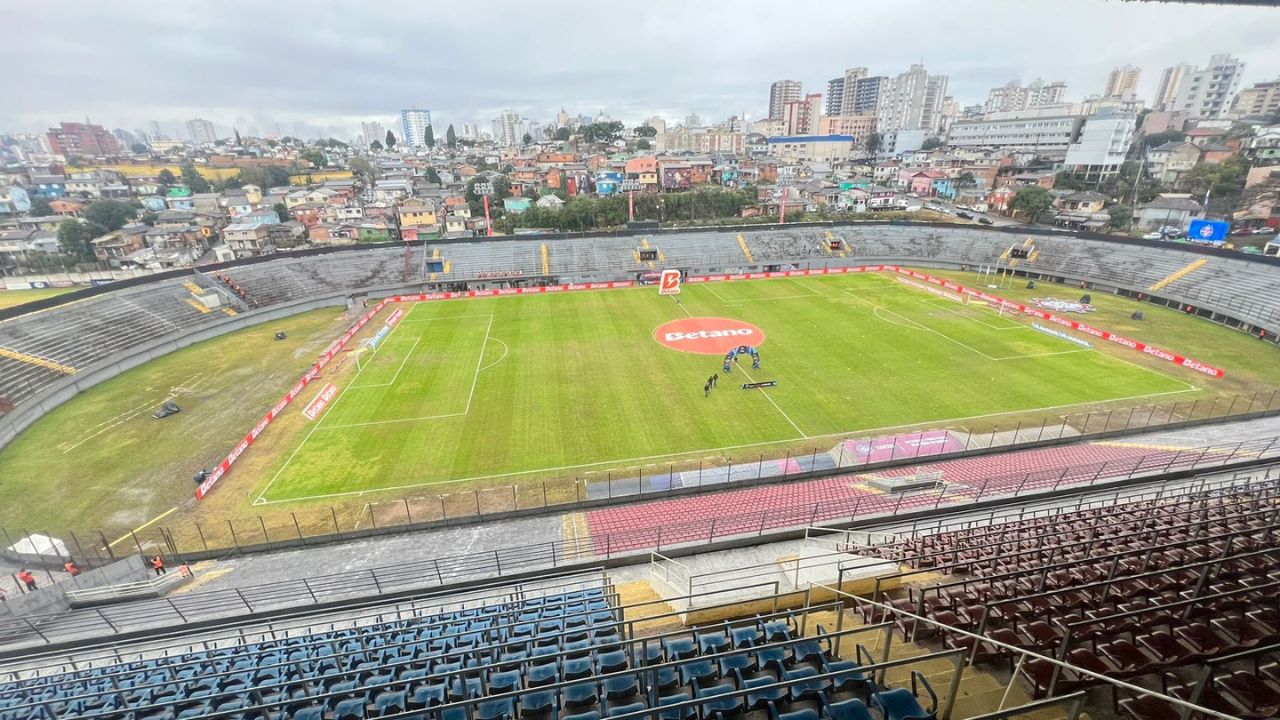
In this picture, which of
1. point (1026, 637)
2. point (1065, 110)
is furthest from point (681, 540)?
point (1065, 110)

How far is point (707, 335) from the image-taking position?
40.5 metres

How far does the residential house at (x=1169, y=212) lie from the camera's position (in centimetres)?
6994

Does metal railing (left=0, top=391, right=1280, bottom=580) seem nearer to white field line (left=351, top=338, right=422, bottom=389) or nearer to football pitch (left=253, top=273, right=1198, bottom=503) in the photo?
football pitch (left=253, top=273, right=1198, bottom=503)

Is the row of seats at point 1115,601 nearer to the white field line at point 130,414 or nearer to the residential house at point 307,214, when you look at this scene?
the white field line at point 130,414

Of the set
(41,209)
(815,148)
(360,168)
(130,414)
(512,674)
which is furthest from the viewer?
(360,168)

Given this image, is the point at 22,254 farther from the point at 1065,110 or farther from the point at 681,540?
the point at 1065,110

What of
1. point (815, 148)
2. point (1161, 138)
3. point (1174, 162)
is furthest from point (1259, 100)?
point (815, 148)

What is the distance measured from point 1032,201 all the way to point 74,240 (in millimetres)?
140713

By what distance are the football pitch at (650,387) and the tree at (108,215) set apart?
3020 inches

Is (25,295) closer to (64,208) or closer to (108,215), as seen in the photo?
(108,215)

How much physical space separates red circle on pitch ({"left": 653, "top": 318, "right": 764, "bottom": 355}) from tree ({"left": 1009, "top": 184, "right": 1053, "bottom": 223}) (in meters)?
68.8

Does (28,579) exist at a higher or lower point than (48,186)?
lower

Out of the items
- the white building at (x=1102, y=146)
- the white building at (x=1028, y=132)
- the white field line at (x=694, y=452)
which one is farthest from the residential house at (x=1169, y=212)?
the white field line at (x=694, y=452)

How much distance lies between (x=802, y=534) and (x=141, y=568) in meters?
22.9
